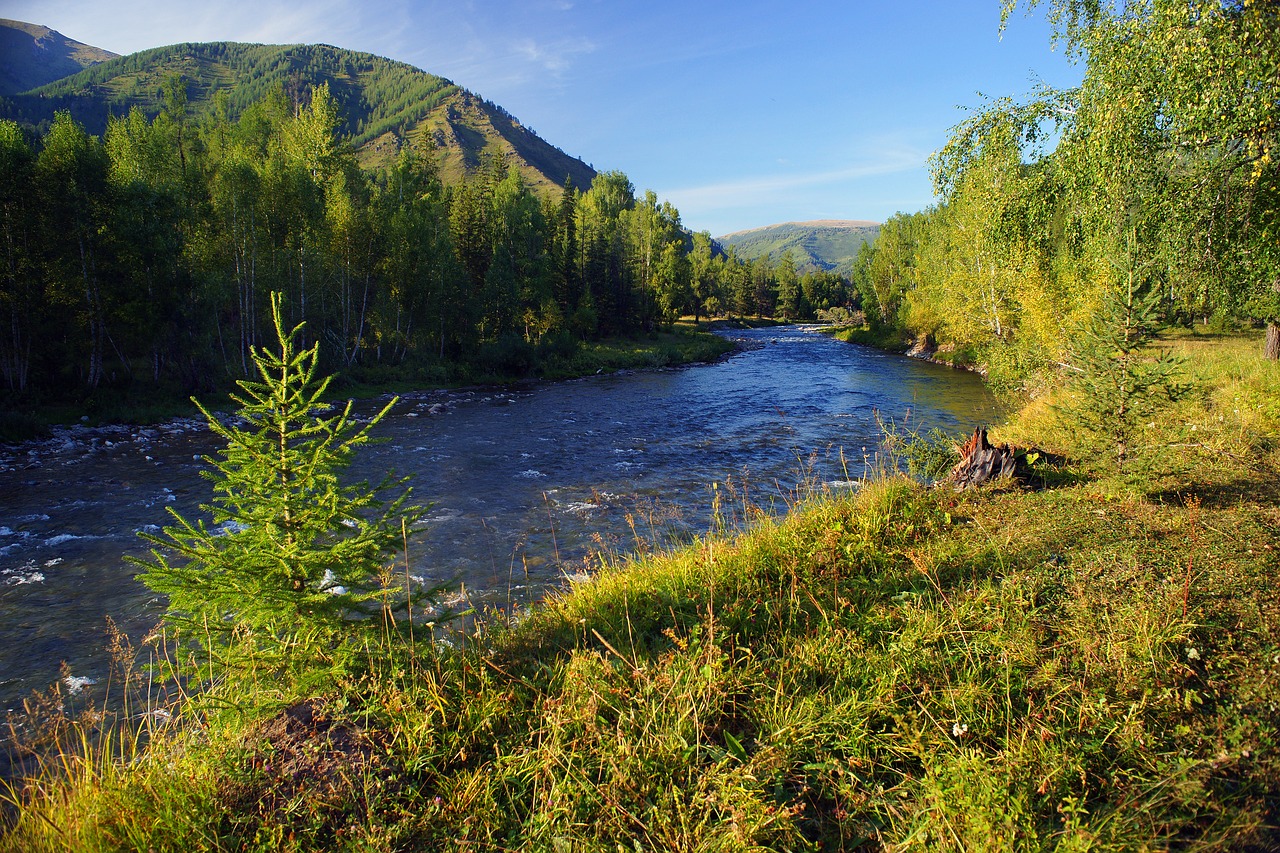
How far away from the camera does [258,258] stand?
32.7 m

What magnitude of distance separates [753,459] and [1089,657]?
47.0 ft

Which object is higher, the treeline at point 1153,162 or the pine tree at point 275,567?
the treeline at point 1153,162

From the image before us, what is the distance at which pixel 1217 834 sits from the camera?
291 centimetres

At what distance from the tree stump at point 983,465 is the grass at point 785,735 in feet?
12.4

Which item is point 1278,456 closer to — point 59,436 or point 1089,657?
point 1089,657

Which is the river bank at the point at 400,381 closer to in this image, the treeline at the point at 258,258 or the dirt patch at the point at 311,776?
the treeline at the point at 258,258

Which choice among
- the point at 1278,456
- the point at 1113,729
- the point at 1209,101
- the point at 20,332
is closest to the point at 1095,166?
the point at 1209,101

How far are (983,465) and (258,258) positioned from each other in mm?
35796

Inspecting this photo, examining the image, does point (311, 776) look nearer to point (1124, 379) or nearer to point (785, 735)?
point (785, 735)

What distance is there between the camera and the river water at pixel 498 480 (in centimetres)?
980

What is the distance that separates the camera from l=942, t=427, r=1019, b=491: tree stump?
9.71m

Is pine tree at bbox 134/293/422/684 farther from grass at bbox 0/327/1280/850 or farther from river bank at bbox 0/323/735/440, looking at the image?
river bank at bbox 0/323/735/440

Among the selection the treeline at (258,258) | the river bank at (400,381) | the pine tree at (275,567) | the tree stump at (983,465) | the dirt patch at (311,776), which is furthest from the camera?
the treeline at (258,258)

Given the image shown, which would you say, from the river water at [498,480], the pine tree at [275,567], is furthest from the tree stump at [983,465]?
the pine tree at [275,567]
